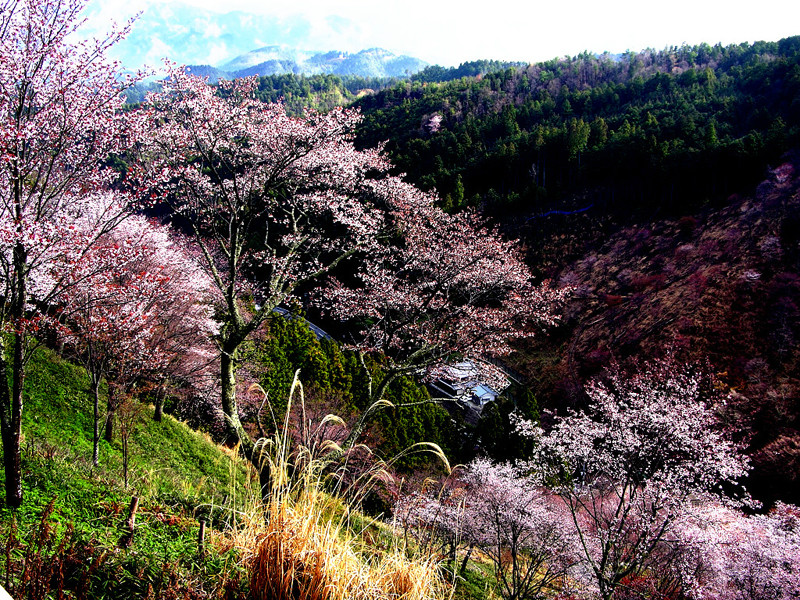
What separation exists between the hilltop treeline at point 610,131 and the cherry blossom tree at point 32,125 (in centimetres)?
2361

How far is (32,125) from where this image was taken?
4473 mm

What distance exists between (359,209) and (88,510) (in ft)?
29.8

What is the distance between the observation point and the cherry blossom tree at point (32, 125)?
4359mm

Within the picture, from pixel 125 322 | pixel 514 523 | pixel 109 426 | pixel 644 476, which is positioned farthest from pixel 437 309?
pixel 109 426

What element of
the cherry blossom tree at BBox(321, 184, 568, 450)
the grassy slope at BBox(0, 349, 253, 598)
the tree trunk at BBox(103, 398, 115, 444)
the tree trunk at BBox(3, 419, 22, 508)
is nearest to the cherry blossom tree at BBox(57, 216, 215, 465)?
the tree trunk at BBox(103, 398, 115, 444)

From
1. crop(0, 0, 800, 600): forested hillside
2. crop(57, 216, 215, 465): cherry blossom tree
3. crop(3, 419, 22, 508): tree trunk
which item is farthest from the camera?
crop(57, 216, 215, 465): cherry blossom tree

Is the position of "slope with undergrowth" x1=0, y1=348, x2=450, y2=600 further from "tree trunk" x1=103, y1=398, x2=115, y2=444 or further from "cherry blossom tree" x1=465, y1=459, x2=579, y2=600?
"cherry blossom tree" x1=465, y1=459, x2=579, y2=600

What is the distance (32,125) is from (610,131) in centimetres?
5184

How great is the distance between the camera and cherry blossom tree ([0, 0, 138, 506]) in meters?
4.36

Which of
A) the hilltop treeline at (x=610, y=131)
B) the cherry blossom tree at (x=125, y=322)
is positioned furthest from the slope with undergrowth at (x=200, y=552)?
the hilltop treeline at (x=610, y=131)

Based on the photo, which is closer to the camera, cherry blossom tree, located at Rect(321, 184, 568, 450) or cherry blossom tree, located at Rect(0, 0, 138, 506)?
cherry blossom tree, located at Rect(0, 0, 138, 506)

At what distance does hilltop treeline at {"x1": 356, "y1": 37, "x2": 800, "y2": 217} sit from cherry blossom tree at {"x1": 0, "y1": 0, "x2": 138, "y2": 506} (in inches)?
929

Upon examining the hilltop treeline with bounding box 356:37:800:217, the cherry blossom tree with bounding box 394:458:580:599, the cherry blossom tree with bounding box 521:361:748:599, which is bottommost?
the cherry blossom tree with bounding box 394:458:580:599

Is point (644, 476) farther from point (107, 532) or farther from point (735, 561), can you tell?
point (107, 532)
